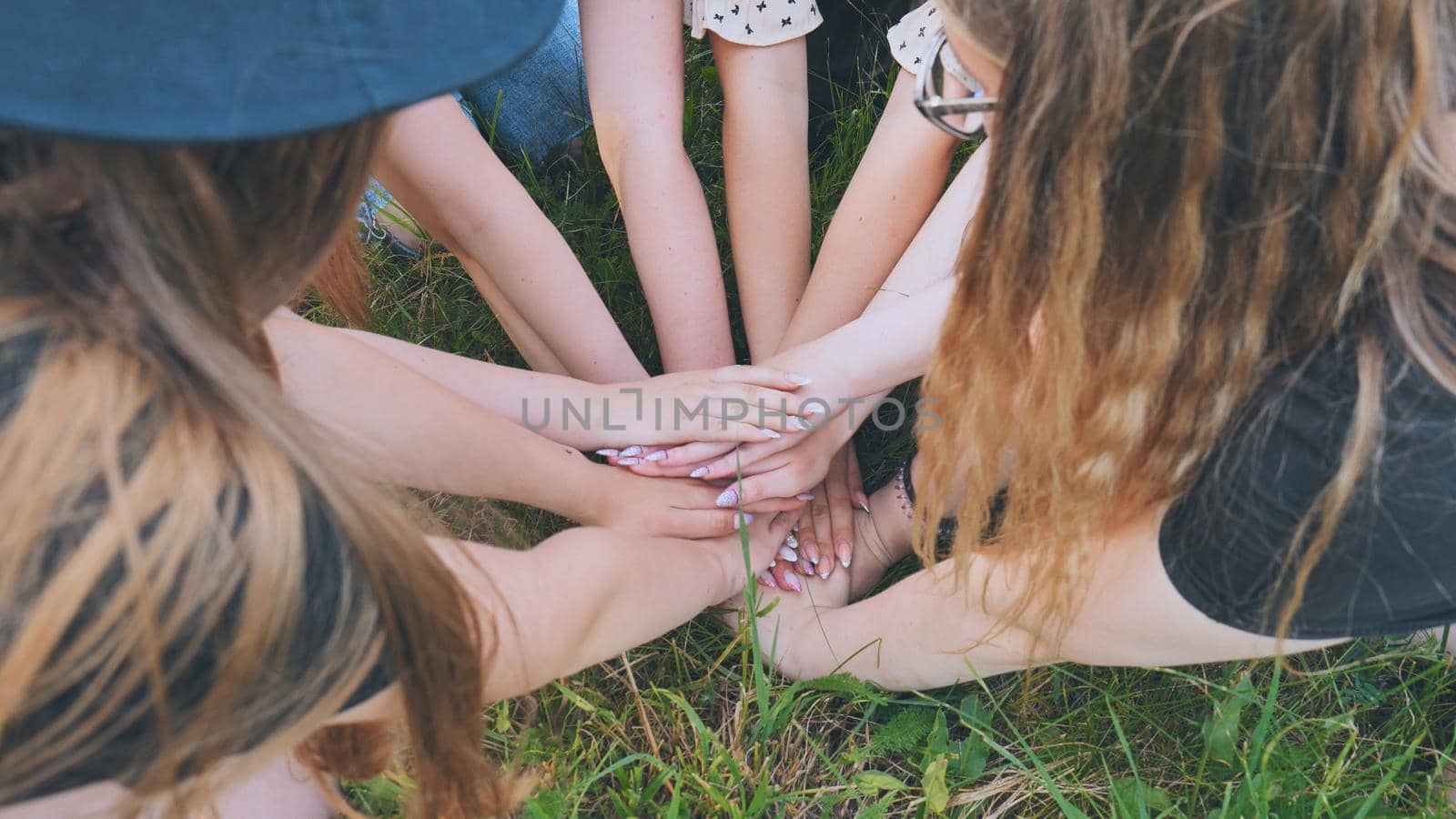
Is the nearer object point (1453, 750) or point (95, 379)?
point (95, 379)

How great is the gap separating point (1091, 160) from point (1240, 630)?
0.53 m

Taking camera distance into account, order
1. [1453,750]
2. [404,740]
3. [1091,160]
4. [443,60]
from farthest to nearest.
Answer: [1453,750], [404,740], [1091,160], [443,60]

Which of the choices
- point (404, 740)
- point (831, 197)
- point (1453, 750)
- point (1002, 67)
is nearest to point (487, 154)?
point (831, 197)

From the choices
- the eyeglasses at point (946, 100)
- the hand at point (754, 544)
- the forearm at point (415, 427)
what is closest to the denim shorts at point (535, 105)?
the forearm at point (415, 427)

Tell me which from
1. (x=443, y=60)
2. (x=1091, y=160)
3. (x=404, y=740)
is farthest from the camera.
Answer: (x=404, y=740)

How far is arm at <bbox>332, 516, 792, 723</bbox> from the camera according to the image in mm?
943

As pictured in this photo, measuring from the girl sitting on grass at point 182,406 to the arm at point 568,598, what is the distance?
131 millimetres

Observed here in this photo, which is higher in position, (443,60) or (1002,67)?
(443,60)

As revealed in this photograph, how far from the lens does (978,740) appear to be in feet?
4.65

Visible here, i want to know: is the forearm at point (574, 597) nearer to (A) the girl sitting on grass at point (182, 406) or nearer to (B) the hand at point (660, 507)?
(B) the hand at point (660, 507)

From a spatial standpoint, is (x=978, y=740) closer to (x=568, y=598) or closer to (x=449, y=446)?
(x=568, y=598)

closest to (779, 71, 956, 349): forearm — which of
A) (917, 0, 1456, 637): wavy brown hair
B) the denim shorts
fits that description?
(917, 0, 1456, 637): wavy brown hair

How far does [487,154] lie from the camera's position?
1.55m

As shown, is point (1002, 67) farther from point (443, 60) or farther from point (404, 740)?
point (404, 740)
